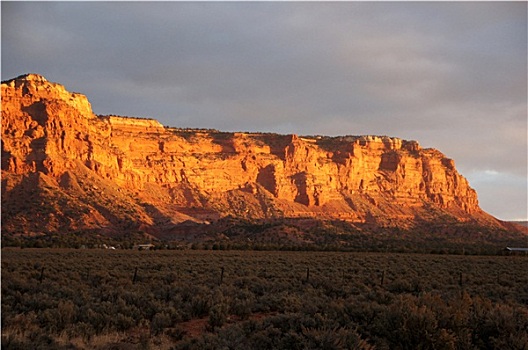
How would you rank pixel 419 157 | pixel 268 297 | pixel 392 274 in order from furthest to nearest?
1. pixel 419 157
2. pixel 392 274
3. pixel 268 297

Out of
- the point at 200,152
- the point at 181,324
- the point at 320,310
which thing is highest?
the point at 200,152

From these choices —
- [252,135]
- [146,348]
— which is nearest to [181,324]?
[146,348]

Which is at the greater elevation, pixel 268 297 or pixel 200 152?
pixel 200 152

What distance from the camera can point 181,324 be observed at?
1384 cm

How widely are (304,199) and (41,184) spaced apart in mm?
60752

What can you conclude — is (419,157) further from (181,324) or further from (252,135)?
(181,324)

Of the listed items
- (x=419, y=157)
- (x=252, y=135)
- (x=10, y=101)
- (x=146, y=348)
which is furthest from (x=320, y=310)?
(x=419, y=157)

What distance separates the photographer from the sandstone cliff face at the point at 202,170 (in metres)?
90.2

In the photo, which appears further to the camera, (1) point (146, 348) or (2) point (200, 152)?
(2) point (200, 152)

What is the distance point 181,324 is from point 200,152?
114m

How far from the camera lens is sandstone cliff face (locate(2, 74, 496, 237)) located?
90.2 meters

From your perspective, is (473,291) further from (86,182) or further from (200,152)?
(200,152)

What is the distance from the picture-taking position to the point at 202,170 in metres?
123

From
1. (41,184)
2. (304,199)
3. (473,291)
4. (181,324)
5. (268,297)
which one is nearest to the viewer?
(181,324)
